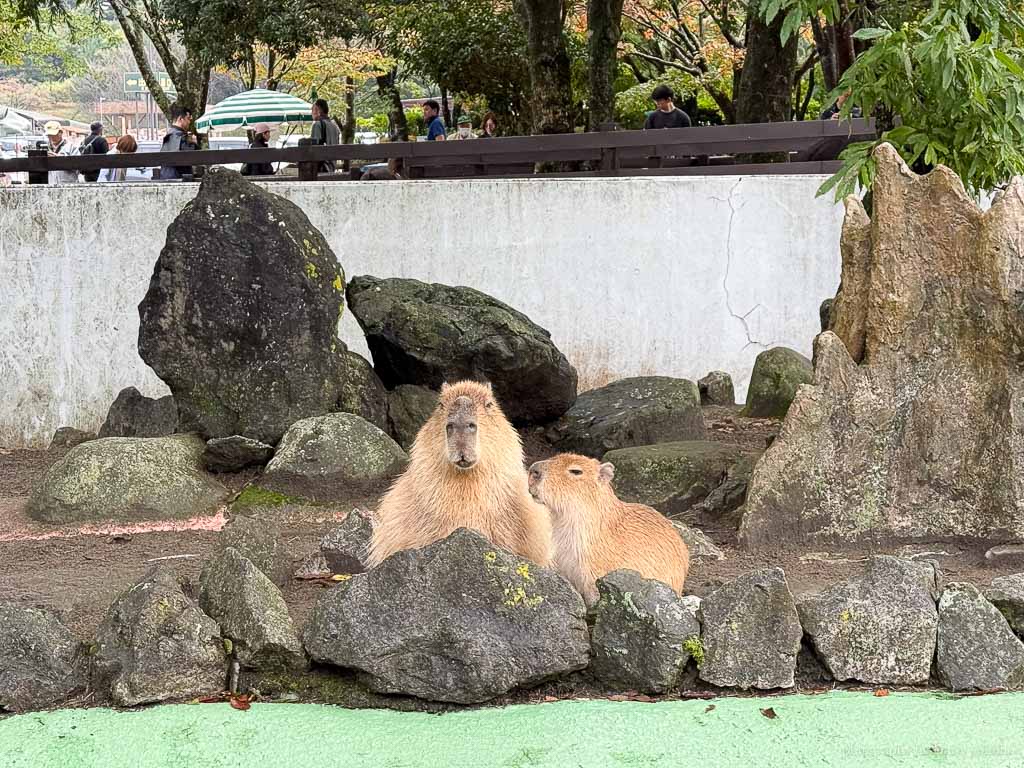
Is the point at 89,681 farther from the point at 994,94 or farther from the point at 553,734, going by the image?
the point at 994,94

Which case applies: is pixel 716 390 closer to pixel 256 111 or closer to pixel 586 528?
pixel 586 528

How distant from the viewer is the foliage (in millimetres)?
4930

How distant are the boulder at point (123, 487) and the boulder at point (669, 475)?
83.1 inches

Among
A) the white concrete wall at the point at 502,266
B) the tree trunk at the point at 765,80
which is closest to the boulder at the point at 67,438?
the white concrete wall at the point at 502,266

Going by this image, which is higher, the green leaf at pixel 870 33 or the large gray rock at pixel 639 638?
the green leaf at pixel 870 33

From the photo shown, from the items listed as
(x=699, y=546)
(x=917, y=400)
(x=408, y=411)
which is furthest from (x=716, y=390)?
(x=699, y=546)

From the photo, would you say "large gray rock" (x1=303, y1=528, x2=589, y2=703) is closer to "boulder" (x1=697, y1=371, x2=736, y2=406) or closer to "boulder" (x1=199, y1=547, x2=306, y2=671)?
"boulder" (x1=199, y1=547, x2=306, y2=671)

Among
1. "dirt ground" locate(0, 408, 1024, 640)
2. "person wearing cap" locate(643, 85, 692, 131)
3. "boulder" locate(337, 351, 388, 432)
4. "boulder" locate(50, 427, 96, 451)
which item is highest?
"person wearing cap" locate(643, 85, 692, 131)

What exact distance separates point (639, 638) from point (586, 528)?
1.72ft

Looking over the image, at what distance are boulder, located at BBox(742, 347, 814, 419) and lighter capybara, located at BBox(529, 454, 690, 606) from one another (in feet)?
13.4

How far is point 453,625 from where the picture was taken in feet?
Answer: 12.1

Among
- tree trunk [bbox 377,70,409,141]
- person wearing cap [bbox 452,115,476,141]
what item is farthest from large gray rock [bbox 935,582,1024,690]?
tree trunk [bbox 377,70,409,141]

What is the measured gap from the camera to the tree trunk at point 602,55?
45.1 ft

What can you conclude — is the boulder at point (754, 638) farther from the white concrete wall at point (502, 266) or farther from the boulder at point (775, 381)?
the white concrete wall at point (502, 266)
